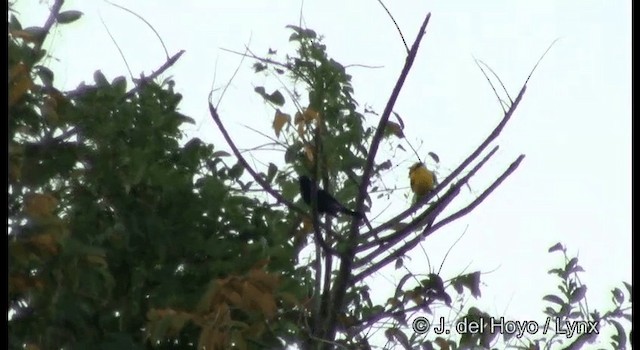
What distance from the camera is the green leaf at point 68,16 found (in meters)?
2.62

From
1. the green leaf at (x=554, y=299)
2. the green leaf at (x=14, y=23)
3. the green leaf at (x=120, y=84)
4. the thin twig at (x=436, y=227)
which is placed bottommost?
the thin twig at (x=436, y=227)

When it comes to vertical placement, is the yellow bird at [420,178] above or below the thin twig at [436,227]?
above

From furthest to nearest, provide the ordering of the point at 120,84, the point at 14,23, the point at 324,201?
the point at 120,84, the point at 324,201, the point at 14,23

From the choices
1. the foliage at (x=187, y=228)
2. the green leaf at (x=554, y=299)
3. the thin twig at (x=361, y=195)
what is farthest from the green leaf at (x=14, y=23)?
the green leaf at (x=554, y=299)

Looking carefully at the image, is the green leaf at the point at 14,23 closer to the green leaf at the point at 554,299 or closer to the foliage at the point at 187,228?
the foliage at the point at 187,228

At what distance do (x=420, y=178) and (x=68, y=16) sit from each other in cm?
123

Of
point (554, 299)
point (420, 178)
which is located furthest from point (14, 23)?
point (554, 299)

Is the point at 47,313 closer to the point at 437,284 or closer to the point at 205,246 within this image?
the point at 205,246

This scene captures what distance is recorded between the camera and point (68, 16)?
2.63 meters

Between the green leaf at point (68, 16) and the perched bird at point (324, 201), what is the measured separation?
28.8 inches

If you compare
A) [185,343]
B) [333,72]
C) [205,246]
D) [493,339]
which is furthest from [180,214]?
[493,339]

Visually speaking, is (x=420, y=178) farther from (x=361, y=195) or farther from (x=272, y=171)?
(x=361, y=195)

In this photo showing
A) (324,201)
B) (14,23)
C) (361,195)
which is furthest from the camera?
(324,201)

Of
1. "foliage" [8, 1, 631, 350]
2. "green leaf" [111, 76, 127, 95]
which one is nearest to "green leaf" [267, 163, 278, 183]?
"foliage" [8, 1, 631, 350]
